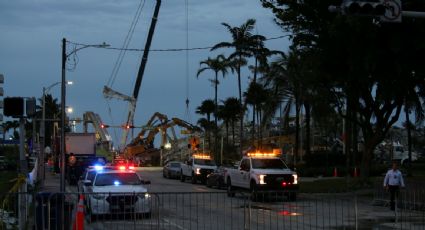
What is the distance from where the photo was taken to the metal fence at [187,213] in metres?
12.9

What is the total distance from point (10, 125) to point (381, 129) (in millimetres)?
122008

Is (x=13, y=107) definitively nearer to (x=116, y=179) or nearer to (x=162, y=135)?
(x=116, y=179)

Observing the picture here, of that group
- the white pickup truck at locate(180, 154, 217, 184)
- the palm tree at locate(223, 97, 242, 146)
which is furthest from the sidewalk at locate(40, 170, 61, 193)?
the palm tree at locate(223, 97, 242, 146)

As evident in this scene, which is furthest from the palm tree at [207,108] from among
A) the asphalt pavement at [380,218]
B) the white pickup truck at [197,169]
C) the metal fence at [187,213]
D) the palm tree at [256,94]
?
the metal fence at [187,213]

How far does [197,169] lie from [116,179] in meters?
25.4

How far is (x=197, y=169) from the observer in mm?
46031

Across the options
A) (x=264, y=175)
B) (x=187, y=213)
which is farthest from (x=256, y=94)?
(x=187, y=213)

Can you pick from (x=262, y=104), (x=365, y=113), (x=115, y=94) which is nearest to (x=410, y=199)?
(x=365, y=113)

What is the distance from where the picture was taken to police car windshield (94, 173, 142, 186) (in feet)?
67.6

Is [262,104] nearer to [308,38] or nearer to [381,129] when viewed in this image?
[381,129]

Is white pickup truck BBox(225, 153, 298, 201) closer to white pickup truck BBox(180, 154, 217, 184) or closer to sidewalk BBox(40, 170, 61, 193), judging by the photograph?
sidewalk BBox(40, 170, 61, 193)

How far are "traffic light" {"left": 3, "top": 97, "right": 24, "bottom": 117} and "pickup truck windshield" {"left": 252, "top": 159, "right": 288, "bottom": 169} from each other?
16.0m

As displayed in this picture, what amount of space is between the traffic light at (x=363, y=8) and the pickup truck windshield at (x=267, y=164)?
15.8m

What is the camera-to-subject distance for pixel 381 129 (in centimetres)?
3039
